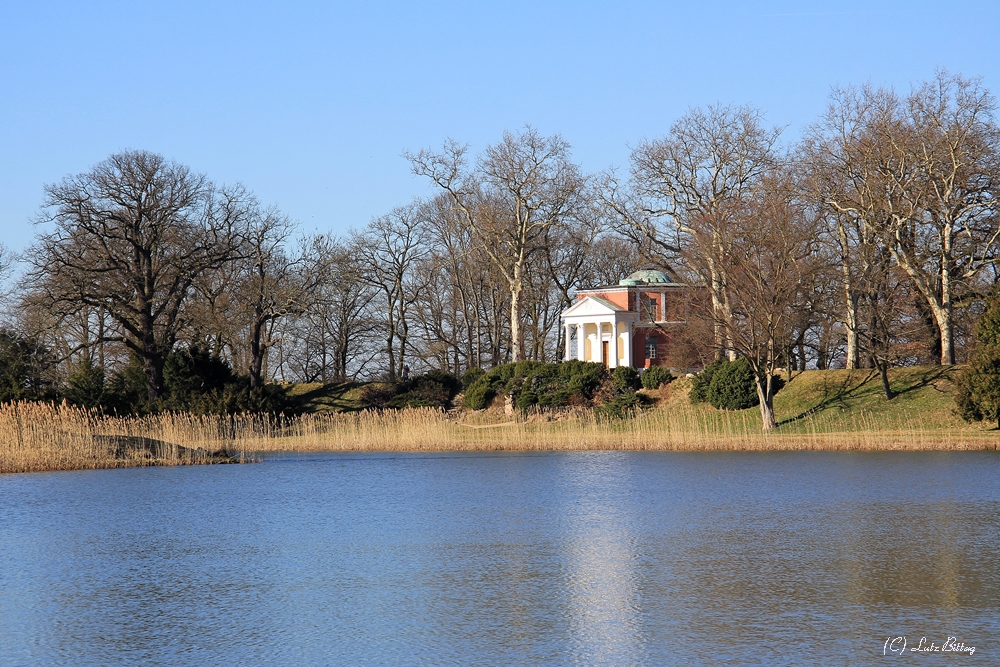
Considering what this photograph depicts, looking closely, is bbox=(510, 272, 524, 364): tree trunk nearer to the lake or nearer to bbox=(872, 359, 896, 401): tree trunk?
bbox=(872, 359, 896, 401): tree trunk

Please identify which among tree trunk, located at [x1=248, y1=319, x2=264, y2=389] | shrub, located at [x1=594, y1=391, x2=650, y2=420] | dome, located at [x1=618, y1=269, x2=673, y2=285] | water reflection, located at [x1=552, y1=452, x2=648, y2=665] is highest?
dome, located at [x1=618, y1=269, x2=673, y2=285]

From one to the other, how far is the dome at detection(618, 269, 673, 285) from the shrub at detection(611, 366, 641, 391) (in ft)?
50.0

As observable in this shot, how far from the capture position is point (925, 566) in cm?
1257

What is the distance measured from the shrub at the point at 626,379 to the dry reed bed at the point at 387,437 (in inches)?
207

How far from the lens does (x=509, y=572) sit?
12852mm

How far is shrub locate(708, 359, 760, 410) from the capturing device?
4628 centimetres

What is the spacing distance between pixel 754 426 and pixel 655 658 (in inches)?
1428

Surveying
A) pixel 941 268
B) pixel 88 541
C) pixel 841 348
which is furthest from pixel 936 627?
pixel 841 348

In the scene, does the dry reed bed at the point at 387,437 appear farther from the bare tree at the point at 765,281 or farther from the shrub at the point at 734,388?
the bare tree at the point at 765,281

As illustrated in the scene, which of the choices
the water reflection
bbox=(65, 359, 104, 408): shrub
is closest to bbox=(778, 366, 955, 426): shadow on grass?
the water reflection

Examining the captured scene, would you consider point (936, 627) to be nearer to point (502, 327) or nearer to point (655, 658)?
point (655, 658)

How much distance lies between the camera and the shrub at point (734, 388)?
46.3 m

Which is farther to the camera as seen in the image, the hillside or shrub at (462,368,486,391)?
shrub at (462,368,486,391)

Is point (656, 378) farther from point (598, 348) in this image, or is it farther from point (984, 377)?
point (984, 377)
